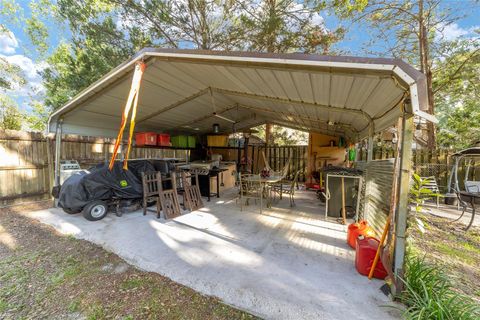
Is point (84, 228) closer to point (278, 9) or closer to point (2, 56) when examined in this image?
point (278, 9)

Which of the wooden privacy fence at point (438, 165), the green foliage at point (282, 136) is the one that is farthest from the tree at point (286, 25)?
the green foliage at point (282, 136)

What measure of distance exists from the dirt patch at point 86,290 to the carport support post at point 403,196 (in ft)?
4.64

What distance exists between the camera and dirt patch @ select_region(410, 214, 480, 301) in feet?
7.68

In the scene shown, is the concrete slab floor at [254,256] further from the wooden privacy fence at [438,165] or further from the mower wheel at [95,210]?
the wooden privacy fence at [438,165]

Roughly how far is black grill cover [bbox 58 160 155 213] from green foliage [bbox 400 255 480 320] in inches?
184

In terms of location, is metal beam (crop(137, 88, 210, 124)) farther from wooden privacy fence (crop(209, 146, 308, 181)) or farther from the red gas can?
the red gas can

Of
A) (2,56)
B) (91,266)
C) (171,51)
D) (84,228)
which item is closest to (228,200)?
(84,228)

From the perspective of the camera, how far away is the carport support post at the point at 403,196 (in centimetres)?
184

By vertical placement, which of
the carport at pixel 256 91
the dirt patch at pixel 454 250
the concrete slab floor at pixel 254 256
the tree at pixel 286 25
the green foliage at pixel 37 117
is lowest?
the dirt patch at pixel 454 250

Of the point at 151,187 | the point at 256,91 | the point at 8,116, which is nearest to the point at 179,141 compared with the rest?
the point at 151,187

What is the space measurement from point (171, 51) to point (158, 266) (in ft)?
9.34

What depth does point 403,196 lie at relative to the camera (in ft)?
6.07

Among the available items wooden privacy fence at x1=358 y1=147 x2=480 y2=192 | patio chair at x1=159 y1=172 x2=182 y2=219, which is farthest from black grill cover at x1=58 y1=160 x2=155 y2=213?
wooden privacy fence at x1=358 y1=147 x2=480 y2=192

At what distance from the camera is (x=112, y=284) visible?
2.18 m
